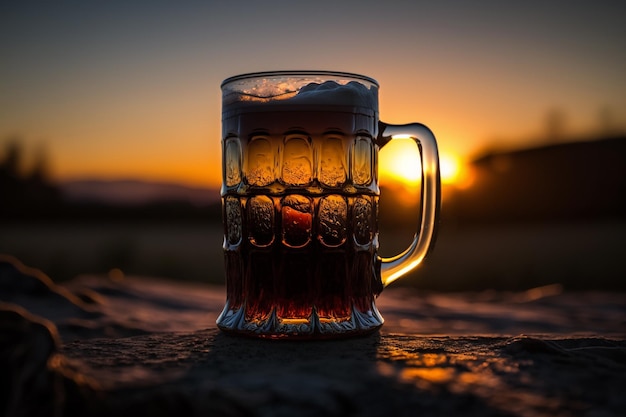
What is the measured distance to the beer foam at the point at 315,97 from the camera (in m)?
2.21

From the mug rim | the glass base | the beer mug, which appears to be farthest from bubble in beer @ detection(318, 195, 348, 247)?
the mug rim

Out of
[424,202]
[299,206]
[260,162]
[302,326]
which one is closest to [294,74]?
[260,162]

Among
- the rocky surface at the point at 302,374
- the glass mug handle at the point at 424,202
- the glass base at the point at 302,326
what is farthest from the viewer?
the glass mug handle at the point at 424,202

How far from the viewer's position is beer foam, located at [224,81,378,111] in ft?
7.26

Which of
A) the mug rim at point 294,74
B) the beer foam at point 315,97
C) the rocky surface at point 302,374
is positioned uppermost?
the mug rim at point 294,74

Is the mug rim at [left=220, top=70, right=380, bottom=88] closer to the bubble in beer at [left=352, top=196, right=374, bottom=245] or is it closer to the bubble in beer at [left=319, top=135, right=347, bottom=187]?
the bubble in beer at [left=319, top=135, right=347, bottom=187]

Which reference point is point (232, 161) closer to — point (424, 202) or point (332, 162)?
point (332, 162)

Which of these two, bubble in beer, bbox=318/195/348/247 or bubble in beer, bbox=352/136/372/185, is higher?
bubble in beer, bbox=352/136/372/185

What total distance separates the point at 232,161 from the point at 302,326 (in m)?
0.60

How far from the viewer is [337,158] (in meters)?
2.24

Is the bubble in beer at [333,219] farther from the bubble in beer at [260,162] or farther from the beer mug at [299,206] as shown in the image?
the bubble in beer at [260,162]

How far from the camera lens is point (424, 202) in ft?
8.10

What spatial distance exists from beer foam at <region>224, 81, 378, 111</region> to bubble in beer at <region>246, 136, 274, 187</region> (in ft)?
0.41

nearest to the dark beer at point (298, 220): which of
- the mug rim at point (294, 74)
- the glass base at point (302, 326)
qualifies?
the glass base at point (302, 326)
